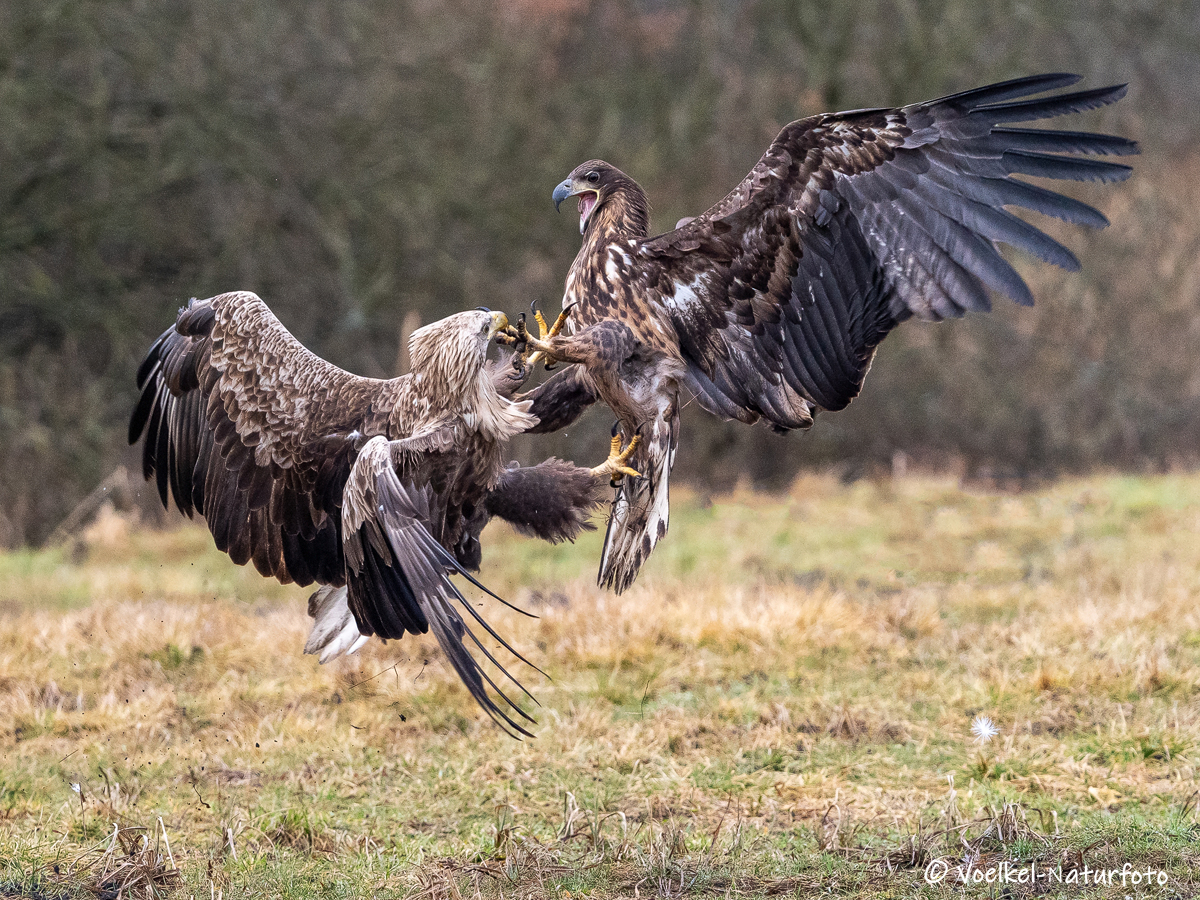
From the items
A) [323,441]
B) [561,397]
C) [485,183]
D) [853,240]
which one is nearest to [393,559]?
[323,441]

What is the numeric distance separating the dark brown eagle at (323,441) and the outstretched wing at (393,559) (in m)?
0.03

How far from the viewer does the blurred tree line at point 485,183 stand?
33.7 feet

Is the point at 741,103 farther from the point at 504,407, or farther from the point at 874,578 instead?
the point at 504,407

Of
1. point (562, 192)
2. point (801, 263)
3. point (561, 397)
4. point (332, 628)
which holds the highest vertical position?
point (562, 192)

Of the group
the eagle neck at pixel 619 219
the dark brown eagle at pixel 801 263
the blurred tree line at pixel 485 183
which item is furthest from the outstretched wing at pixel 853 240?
the blurred tree line at pixel 485 183

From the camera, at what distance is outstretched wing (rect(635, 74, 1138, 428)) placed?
400 cm

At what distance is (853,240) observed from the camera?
14.4ft

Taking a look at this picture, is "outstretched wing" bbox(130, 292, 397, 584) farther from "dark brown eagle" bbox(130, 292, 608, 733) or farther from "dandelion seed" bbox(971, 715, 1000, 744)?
"dandelion seed" bbox(971, 715, 1000, 744)

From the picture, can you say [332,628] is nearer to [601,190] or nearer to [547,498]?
[547,498]

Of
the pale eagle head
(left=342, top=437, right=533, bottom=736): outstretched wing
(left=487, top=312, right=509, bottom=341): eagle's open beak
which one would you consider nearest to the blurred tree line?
the pale eagle head

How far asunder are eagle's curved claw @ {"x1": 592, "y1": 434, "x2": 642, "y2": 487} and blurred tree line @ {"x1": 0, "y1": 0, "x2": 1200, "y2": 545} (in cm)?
678

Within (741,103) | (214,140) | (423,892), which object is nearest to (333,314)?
(214,140)

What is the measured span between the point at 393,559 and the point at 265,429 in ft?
3.23

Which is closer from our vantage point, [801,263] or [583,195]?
[801,263]
